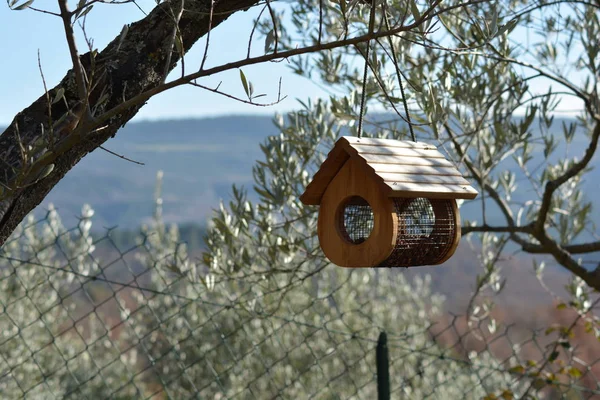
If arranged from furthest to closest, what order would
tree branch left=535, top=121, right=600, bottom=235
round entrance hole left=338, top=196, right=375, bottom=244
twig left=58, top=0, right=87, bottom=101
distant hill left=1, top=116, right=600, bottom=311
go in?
distant hill left=1, top=116, right=600, bottom=311 → tree branch left=535, top=121, right=600, bottom=235 → round entrance hole left=338, top=196, right=375, bottom=244 → twig left=58, top=0, right=87, bottom=101

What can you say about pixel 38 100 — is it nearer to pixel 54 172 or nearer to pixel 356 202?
pixel 54 172

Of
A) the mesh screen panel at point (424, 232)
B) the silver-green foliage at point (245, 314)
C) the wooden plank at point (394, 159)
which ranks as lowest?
the mesh screen panel at point (424, 232)

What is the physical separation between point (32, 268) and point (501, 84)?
4448mm

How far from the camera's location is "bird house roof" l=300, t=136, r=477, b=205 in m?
1.71

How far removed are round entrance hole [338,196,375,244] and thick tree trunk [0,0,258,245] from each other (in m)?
0.60

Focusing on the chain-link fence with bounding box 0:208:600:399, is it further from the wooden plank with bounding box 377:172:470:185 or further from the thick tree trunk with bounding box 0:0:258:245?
the thick tree trunk with bounding box 0:0:258:245

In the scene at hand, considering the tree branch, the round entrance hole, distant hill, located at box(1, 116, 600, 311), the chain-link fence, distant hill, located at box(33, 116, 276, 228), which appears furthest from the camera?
distant hill, located at box(33, 116, 276, 228)

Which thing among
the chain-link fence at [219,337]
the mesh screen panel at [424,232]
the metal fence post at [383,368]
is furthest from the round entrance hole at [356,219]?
the chain-link fence at [219,337]

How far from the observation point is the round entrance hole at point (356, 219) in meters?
1.97

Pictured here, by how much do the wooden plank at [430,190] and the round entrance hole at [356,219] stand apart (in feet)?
0.86

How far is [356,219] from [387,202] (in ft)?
0.87

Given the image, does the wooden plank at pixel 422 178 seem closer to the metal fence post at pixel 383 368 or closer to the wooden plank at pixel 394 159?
the wooden plank at pixel 394 159

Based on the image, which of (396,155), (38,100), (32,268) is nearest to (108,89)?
(38,100)

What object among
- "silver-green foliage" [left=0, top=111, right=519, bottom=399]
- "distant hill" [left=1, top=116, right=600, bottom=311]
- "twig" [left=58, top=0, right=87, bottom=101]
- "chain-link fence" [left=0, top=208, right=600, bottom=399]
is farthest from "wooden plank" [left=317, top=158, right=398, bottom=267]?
"distant hill" [left=1, top=116, right=600, bottom=311]
